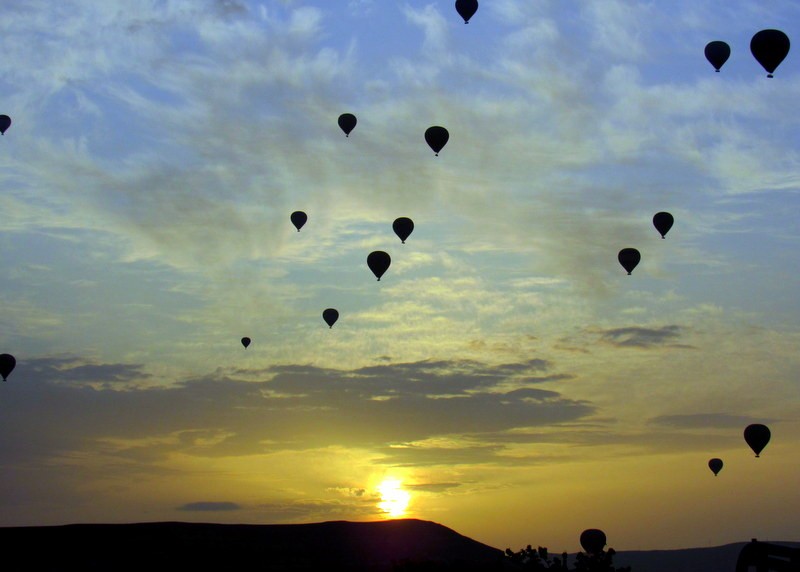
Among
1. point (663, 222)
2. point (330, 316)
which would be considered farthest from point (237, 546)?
point (663, 222)

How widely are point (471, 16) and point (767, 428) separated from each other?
39274 millimetres

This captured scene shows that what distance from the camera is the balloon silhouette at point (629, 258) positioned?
235 ft

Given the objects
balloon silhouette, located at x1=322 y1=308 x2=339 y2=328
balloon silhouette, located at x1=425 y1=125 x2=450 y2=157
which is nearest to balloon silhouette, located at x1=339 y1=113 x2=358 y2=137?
balloon silhouette, located at x1=425 y1=125 x2=450 y2=157

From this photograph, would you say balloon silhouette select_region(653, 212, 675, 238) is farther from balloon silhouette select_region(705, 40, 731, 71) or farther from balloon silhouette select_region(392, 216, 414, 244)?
balloon silhouette select_region(392, 216, 414, 244)

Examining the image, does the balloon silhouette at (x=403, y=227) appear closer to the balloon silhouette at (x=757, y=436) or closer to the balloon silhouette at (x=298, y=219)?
the balloon silhouette at (x=298, y=219)

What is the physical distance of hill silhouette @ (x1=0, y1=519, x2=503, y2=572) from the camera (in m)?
57.2

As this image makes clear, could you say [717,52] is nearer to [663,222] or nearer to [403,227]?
[663,222]

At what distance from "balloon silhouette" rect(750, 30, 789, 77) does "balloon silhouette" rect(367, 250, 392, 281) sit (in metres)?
28.9

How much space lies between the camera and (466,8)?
217 ft

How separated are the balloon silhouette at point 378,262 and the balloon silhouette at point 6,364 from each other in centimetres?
3168

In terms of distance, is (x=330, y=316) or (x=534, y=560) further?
(x=330, y=316)

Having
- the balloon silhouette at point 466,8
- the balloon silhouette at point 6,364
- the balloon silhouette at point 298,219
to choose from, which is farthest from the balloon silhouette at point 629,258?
the balloon silhouette at point 6,364

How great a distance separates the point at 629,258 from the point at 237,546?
35381 mm

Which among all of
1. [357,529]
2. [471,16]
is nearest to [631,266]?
[471,16]
